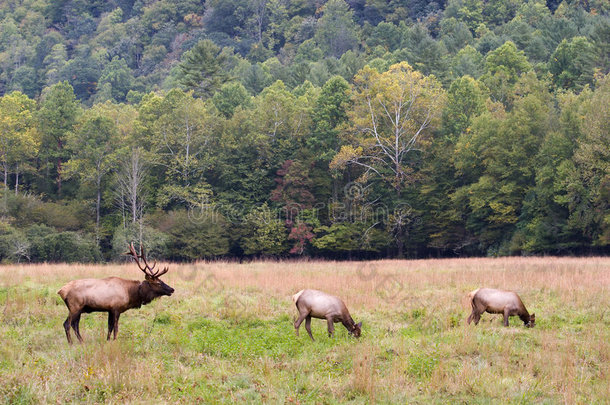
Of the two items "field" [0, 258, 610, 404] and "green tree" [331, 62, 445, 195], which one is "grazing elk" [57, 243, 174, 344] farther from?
"green tree" [331, 62, 445, 195]

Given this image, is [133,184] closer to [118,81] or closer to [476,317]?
[476,317]

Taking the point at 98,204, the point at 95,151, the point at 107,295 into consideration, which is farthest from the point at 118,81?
the point at 107,295

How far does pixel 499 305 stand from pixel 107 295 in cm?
792

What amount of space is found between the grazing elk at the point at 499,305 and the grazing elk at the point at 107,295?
637 cm

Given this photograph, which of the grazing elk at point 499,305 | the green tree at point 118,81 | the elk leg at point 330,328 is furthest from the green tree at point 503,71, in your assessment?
the green tree at point 118,81

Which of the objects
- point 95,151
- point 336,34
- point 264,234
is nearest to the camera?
point 264,234

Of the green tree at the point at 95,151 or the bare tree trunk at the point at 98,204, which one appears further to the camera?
the green tree at the point at 95,151

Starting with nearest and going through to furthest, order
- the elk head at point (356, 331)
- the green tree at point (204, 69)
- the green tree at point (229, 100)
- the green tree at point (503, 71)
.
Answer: the elk head at point (356, 331), the green tree at point (503, 71), the green tree at point (229, 100), the green tree at point (204, 69)

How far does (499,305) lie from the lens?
514 inches

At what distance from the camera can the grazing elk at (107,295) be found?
435 inches

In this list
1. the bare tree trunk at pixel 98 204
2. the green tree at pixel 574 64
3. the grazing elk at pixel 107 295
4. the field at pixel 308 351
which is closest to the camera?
the field at pixel 308 351

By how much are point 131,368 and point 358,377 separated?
3355mm

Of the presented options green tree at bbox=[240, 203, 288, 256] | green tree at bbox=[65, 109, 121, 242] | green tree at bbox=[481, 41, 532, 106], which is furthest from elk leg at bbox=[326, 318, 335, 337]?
green tree at bbox=[481, 41, 532, 106]

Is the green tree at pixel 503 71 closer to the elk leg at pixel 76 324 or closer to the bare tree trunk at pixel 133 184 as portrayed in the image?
the bare tree trunk at pixel 133 184
